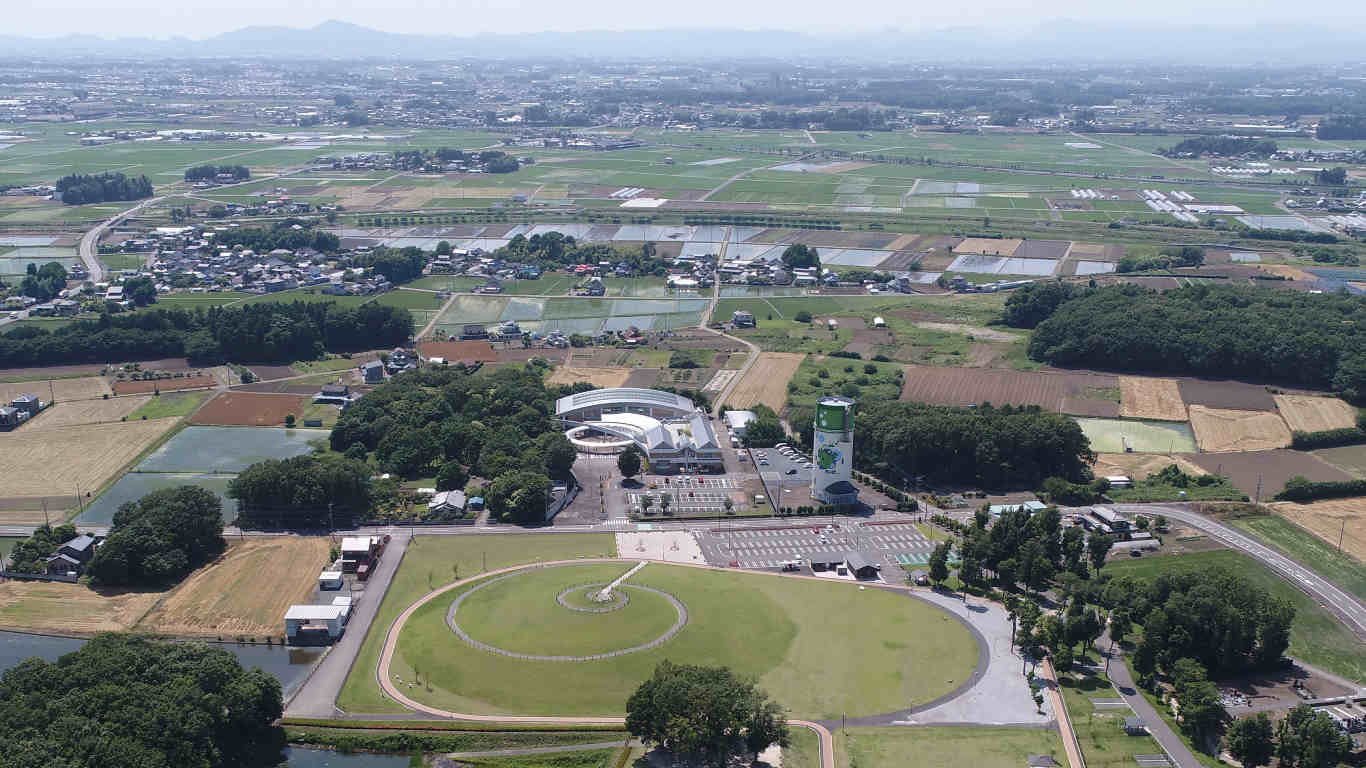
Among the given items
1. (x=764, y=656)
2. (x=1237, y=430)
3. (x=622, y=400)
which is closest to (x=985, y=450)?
(x=1237, y=430)

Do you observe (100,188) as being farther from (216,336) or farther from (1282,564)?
(1282,564)

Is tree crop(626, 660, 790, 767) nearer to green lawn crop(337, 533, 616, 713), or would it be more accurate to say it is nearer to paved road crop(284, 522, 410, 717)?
paved road crop(284, 522, 410, 717)

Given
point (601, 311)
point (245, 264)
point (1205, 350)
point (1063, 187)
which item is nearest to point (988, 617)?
point (1205, 350)

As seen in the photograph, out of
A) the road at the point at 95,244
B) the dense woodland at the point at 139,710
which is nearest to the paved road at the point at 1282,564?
the dense woodland at the point at 139,710

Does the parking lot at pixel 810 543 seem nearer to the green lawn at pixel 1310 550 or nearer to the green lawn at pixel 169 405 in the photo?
the green lawn at pixel 1310 550

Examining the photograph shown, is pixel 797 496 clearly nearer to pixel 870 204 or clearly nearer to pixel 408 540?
pixel 408 540
